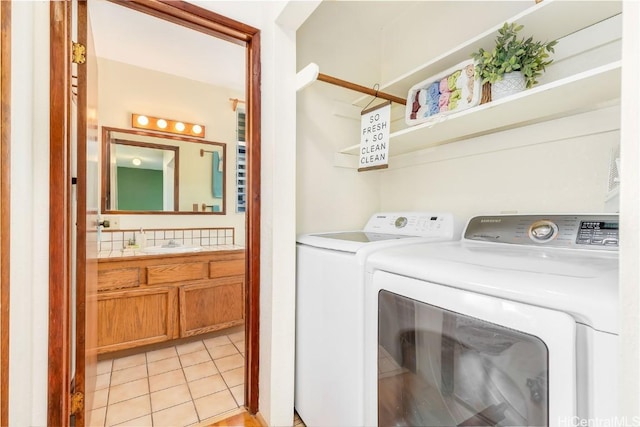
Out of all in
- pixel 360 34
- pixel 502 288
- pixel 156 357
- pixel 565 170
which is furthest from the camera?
pixel 156 357

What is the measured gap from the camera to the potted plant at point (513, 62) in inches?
42.4

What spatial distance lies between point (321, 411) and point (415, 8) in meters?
2.32

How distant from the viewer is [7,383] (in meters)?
0.96

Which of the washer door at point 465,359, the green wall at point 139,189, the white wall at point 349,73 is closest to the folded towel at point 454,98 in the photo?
the white wall at point 349,73

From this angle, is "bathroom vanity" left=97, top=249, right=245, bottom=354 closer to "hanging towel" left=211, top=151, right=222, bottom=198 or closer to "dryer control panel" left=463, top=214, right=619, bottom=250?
"hanging towel" left=211, top=151, right=222, bottom=198

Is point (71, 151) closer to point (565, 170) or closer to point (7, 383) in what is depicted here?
point (7, 383)

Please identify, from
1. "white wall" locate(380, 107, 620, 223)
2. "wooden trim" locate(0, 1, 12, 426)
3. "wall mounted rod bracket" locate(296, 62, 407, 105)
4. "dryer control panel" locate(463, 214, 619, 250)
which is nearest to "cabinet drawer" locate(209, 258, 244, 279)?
"wooden trim" locate(0, 1, 12, 426)

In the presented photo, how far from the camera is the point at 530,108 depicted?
1083 mm

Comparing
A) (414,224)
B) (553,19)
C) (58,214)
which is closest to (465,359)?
(414,224)

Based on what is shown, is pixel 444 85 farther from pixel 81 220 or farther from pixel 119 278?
pixel 119 278

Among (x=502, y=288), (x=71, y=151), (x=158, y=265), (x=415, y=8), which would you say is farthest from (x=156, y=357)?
(x=415, y=8)

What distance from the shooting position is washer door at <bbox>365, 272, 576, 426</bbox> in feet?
1.76

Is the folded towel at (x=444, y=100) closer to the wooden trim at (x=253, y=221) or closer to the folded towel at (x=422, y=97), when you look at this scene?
the folded towel at (x=422, y=97)

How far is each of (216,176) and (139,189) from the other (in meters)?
0.73
